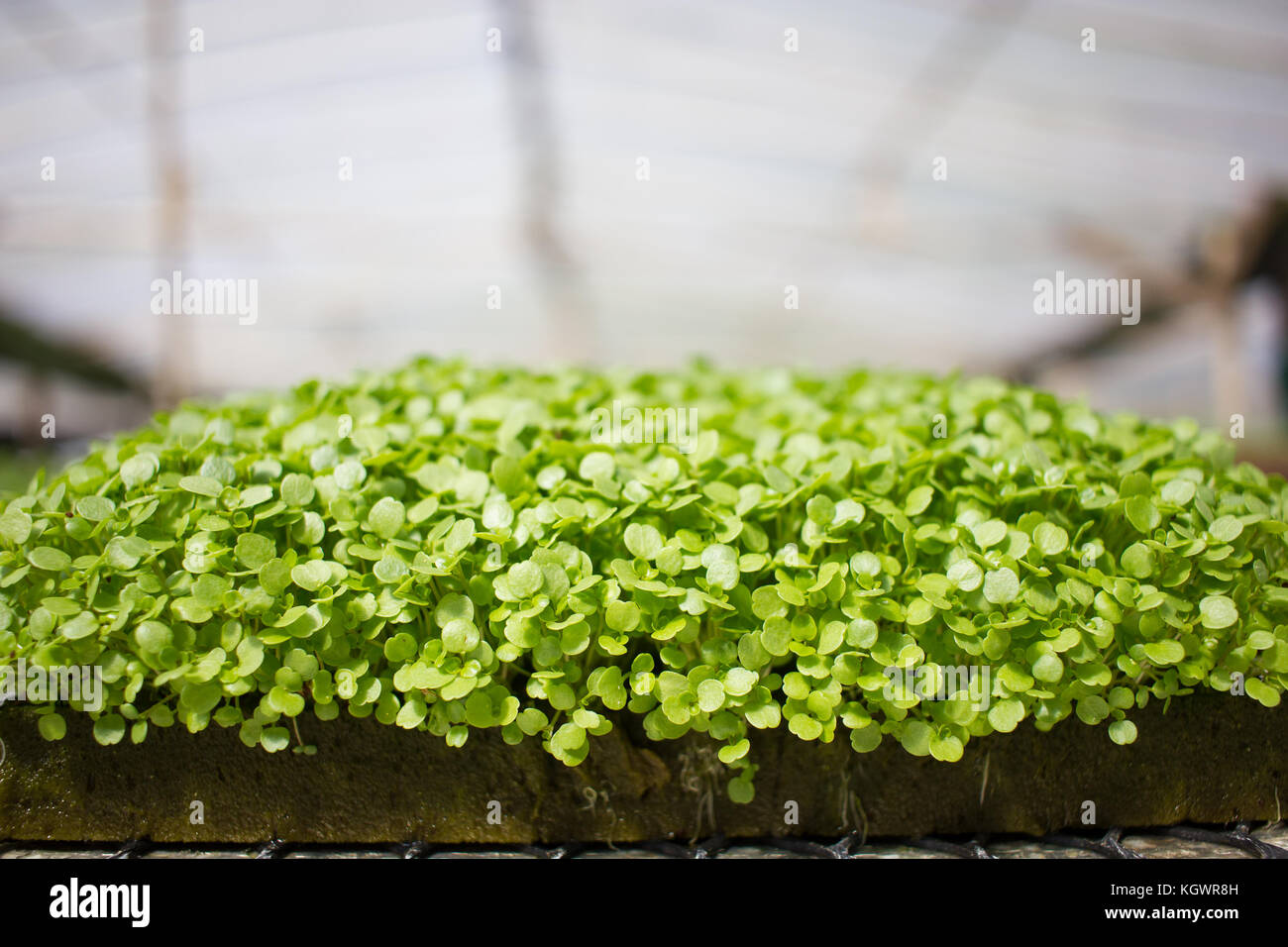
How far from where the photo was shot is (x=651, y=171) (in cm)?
809

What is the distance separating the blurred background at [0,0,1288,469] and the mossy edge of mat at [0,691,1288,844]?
1840 millimetres

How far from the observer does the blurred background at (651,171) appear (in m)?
5.53

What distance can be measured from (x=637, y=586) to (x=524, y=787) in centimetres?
41

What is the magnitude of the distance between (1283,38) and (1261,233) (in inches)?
49.0

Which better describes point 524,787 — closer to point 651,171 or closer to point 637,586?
point 637,586

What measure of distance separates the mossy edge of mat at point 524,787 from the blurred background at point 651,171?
184cm

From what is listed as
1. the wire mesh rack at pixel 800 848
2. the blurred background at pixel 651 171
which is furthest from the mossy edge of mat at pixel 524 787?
the blurred background at pixel 651 171

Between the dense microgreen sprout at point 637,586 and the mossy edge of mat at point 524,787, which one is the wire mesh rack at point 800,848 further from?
the dense microgreen sprout at point 637,586

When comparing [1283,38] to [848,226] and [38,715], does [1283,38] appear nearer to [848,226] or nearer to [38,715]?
[848,226]

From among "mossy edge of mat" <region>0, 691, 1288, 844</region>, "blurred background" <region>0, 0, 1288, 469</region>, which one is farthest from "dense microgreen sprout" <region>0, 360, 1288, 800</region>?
"blurred background" <region>0, 0, 1288, 469</region>

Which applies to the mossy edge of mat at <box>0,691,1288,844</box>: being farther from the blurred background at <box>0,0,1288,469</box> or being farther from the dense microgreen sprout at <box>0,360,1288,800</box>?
the blurred background at <box>0,0,1288,469</box>

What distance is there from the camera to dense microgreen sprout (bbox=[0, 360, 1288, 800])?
1.10 meters

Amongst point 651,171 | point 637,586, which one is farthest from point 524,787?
point 651,171
